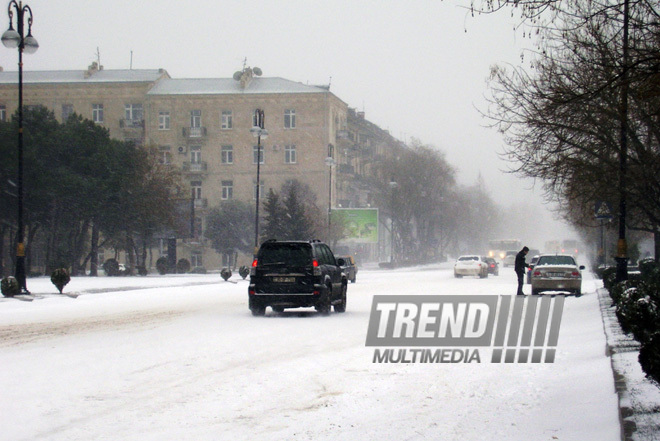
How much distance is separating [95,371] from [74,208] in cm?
5046

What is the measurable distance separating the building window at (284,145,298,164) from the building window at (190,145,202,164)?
8797mm

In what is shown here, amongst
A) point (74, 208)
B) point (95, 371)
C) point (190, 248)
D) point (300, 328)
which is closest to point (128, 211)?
point (74, 208)

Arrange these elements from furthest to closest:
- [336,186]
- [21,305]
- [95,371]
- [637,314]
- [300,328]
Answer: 1. [336,186]
2. [21,305]
3. [300,328]
4. [95,371]
5. [637,314]

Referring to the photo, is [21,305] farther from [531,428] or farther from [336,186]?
[336,186]

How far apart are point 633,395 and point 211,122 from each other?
9126 cm

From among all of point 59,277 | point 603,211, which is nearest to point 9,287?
point 59,277

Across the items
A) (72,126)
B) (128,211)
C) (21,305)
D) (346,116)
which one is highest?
(346,116)

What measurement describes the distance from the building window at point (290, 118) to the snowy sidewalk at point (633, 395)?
276ft

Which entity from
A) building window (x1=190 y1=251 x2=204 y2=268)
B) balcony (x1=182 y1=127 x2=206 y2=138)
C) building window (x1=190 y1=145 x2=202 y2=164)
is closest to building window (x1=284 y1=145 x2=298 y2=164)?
balcony (x1=182 y1=127 x2=206 y2=138)

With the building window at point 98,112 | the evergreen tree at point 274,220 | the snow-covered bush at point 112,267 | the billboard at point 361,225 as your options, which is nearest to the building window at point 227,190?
the billboard at point 361,225

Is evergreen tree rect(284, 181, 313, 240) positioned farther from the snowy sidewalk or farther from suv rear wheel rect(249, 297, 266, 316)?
the snowy sidewalk

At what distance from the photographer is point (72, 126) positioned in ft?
205

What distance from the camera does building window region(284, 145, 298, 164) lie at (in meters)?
98.2

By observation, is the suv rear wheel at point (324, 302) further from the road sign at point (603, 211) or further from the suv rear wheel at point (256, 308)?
the road sign at point (603, 211)
